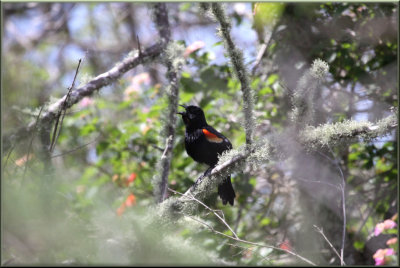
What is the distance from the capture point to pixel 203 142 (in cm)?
251

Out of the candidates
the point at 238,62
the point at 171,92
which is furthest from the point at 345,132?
the point at 171,92

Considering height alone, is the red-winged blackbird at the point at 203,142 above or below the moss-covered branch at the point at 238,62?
below

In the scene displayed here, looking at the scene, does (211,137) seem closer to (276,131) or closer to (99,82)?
(276,131)

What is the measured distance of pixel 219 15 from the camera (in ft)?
5.39

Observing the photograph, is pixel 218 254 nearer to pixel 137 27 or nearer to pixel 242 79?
pixel 242 79

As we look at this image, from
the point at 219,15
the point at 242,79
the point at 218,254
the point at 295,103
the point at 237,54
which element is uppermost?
the point at 219,15

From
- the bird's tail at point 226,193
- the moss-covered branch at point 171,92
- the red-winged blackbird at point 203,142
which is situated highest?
the moss-covered branch at point 171,92

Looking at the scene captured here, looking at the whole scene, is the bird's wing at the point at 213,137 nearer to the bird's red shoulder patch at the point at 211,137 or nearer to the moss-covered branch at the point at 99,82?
the bird's red shoulder patch at the point at 211,137

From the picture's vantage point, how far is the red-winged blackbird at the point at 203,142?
7.68ft

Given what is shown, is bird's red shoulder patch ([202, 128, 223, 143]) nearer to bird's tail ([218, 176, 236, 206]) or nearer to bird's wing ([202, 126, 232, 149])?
bird's wing ([202, 126, 232, 149])

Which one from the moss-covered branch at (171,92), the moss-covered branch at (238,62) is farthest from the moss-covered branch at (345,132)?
the moss-covered branch at (171,92)

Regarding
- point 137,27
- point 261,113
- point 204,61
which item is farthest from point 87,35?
point 261,113

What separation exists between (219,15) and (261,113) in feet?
5.18

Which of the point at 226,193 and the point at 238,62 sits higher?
the point at 238,62
